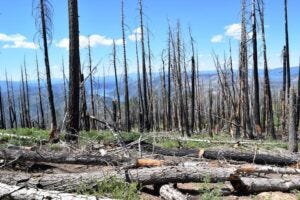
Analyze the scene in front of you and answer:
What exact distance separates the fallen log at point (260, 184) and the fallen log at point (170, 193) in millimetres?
1325

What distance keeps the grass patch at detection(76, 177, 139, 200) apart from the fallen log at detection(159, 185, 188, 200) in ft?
1.55

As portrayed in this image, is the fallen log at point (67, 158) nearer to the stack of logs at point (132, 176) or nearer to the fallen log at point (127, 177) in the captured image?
the stack of logs at point (132, 176)

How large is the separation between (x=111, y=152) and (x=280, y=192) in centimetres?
400

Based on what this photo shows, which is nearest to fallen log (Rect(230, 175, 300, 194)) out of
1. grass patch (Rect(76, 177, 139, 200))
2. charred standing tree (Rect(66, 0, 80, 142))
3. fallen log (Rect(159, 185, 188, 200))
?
fallen log (Rect(159, 185, 188, 200))

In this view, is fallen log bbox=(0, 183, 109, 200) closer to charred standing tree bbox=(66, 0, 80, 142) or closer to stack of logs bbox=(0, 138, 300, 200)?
stack of logs bbox=(0, 138, 300, 200)

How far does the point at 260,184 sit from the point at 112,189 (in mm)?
2875

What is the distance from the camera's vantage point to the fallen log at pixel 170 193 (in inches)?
294

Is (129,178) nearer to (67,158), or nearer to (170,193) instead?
(170,193)

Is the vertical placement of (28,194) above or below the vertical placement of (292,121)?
below

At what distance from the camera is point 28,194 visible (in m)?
6.94

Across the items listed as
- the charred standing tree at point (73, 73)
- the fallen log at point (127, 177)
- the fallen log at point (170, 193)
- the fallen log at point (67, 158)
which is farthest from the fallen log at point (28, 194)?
the charred standing tree at point (73, 73)

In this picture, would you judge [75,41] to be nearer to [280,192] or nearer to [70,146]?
[70,146]

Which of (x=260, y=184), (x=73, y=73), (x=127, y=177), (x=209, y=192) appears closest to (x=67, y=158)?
(x=127, y=177)

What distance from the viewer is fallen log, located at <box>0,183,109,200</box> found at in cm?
670
